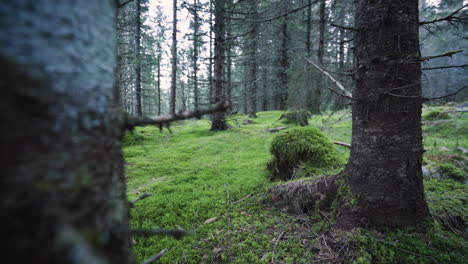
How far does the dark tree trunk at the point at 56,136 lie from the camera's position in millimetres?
320

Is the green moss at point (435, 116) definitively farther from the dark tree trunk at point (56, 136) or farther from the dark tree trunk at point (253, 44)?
the dark tree trunk at point (56, 136)

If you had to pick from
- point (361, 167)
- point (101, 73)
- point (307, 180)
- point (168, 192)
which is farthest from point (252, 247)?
point (101, 73)

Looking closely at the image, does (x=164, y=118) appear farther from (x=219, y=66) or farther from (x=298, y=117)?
(x=298, y=117)

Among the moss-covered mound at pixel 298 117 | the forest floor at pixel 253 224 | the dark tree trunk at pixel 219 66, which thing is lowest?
the forest floor at pixel 253 224

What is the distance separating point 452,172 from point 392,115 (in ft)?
8.00

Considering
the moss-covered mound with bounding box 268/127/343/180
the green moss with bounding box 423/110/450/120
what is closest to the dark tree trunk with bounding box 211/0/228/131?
the moss-covered mound with bounding box 268/127/343/180

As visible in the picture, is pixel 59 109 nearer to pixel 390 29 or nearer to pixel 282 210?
pixel 390 29

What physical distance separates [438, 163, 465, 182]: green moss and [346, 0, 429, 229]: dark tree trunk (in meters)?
1.97

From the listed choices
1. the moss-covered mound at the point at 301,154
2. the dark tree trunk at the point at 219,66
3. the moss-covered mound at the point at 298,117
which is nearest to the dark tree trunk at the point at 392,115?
the moss-covered mound at the point at 301,154

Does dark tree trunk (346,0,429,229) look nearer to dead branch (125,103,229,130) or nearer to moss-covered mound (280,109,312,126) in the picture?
dead branch (125,103,229,130)

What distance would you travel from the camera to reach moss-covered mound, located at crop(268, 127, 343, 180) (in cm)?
338

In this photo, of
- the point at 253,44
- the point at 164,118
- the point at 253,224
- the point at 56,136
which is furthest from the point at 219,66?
the point at 56,136

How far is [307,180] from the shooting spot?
110 inches

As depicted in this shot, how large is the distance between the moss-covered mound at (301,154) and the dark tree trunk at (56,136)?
10.4 feet
